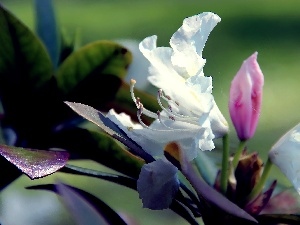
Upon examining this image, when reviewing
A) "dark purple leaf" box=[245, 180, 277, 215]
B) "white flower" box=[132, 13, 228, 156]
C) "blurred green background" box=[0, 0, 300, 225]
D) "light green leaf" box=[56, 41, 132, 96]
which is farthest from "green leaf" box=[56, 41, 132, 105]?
"blurred green background" box=[0, 0, 300, 225]

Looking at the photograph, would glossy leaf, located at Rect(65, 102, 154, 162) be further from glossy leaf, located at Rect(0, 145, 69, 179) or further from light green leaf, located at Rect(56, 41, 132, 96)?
light green leaf, located at Rect(56, 41, 132, 96)

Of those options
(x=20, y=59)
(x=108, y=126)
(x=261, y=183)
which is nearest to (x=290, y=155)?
(x=261, y=183)

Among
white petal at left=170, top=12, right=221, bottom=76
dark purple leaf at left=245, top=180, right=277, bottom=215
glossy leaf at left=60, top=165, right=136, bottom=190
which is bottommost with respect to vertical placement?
dark purple leaf at left=245, top=180, right=277, bottom=215

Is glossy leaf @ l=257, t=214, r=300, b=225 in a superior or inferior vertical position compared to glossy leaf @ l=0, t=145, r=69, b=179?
inferior

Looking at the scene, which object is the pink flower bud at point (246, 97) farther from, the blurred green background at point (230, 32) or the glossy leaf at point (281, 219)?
the blurred green background at point (230, 32)

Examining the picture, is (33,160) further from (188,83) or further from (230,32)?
(230,32)

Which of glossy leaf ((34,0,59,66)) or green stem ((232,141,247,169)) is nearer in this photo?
green stem ((232,141,247,169))

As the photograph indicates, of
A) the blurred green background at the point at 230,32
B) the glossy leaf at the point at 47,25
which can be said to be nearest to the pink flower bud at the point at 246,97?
the glossy leaf at the point at 47,25

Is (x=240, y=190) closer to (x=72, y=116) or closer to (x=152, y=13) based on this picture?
(x=72, y=116)
